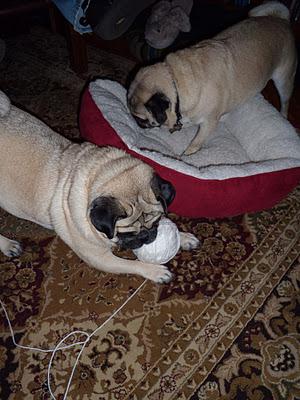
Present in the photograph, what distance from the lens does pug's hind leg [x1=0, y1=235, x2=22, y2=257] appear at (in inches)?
110

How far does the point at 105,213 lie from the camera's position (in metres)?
1.71

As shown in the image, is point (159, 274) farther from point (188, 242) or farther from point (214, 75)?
point (214, 75)

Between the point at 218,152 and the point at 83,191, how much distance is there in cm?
163

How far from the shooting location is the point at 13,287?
266 cm

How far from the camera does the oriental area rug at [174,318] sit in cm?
219

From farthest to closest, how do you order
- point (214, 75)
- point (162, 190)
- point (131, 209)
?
point (214, 75) → point (162, 190) → point (131, 209)

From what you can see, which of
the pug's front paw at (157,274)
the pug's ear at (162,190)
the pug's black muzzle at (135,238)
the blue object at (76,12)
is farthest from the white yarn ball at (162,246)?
the blue object at (76,12)

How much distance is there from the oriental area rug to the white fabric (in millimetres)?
461

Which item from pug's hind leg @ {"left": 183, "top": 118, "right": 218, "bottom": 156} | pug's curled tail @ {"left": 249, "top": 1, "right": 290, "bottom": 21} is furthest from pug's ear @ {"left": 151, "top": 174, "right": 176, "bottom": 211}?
pug's curled tail @ {"left": 249, "top": 1, "right": 290, "bottom": 21}

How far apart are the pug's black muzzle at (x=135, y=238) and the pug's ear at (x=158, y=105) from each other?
1.02m

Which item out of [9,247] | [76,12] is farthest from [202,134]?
[76,12]

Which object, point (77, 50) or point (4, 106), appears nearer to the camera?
point (4, 106)

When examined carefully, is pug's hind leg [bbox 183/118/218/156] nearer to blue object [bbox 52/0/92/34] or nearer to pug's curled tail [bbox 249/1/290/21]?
pug's curled tail [bbox 249/1/290/21]

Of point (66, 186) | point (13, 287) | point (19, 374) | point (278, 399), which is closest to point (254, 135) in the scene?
point (66, 186)
